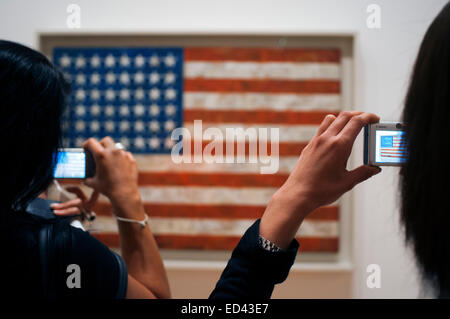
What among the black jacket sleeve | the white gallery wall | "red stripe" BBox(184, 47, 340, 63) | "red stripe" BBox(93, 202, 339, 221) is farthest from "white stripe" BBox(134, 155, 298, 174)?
the black jacket sleeve

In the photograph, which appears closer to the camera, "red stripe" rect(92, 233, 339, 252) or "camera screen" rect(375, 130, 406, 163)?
"camera screen" rect(375, 130, 406, 163)

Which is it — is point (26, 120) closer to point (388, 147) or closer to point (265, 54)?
point (388, 147)

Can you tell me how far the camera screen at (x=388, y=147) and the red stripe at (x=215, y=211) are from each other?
816 mm

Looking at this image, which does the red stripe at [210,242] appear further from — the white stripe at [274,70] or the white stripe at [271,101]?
the white stripe at [274,70]

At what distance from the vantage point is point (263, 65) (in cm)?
125

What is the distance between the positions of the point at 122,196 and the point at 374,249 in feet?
3.21

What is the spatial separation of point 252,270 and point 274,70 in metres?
0.99

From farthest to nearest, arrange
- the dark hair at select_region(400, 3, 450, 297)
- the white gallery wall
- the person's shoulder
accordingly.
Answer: the white gallery wall < the person's shoulder < the dark hair at select_region(400, 3, 450, 297)

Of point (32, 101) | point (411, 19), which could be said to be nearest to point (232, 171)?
point (411, 19)

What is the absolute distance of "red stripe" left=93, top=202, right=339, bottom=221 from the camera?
4.15ft

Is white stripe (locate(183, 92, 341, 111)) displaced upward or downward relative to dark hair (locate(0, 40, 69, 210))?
upward

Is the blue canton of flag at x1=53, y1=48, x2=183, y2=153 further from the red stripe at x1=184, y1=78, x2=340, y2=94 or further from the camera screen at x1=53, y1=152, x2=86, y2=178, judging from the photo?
the camera screen at x1=53, y1=152, x2=86, y2=178

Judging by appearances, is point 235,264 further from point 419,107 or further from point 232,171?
point 232,171

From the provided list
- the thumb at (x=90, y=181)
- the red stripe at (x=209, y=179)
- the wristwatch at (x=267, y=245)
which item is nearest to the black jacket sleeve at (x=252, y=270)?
the wristwatch at (x=267, y=245)
